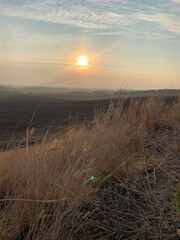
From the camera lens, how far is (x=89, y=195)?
3771 millimetres

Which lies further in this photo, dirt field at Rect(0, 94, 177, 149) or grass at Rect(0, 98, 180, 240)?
dirt field at Rect(0, 94, 177, 149)

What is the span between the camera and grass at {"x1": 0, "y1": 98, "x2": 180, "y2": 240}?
3133 millimetres

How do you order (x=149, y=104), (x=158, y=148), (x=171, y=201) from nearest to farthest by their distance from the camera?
(x=171, y=201)
(x=158, y=148)
(x=149, y=104)

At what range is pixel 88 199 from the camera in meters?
3.68

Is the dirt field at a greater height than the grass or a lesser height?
lesser

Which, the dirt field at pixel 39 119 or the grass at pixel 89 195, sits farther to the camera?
the dirt field at pixel 39 119

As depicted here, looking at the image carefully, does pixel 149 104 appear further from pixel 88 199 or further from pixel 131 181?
pixel 88 199

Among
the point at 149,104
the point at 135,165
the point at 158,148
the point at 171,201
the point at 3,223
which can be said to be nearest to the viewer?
the point at 3,223

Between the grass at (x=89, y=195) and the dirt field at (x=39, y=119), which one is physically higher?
the grass at (x=89, y=195)

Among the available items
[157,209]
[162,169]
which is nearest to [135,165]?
[162,169]

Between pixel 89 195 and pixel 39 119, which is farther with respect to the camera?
pixel 39 119

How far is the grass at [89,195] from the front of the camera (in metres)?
3.13

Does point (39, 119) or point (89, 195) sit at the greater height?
point (89, 195)

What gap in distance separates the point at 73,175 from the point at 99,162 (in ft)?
3.60
